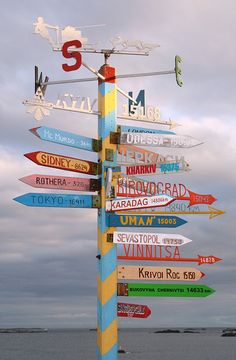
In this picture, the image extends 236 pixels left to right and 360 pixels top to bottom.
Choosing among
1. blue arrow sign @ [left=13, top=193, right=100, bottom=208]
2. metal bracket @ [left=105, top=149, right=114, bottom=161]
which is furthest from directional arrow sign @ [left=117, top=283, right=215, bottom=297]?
metal bracket @ [left=105, top=149, right=114, bottom=161]

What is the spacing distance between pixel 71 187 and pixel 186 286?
3.94 m

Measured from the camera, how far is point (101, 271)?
60.7ft

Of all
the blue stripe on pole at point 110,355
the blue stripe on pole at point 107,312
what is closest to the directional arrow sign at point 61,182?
the blue stripe on pole at point 107,312

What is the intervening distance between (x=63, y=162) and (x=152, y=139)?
103 inches

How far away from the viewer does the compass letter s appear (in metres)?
18.1

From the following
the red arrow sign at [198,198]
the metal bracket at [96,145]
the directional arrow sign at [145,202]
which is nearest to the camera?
the directional arrow sign at [145,202]

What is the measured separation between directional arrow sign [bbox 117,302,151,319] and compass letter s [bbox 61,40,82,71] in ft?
20.6

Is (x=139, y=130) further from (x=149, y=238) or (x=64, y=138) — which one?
(x=149, y=238)

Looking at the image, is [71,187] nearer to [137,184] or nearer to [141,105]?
[137,184]

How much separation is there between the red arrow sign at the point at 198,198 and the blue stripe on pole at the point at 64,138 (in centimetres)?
285

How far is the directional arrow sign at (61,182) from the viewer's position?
58.1 ft

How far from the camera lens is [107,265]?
18.5 metres

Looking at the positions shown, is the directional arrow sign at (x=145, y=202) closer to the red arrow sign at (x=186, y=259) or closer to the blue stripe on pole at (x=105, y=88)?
the red arrow sign at (x=186, y=259)

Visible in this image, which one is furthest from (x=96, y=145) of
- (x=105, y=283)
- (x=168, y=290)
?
(x=168, y=290)
